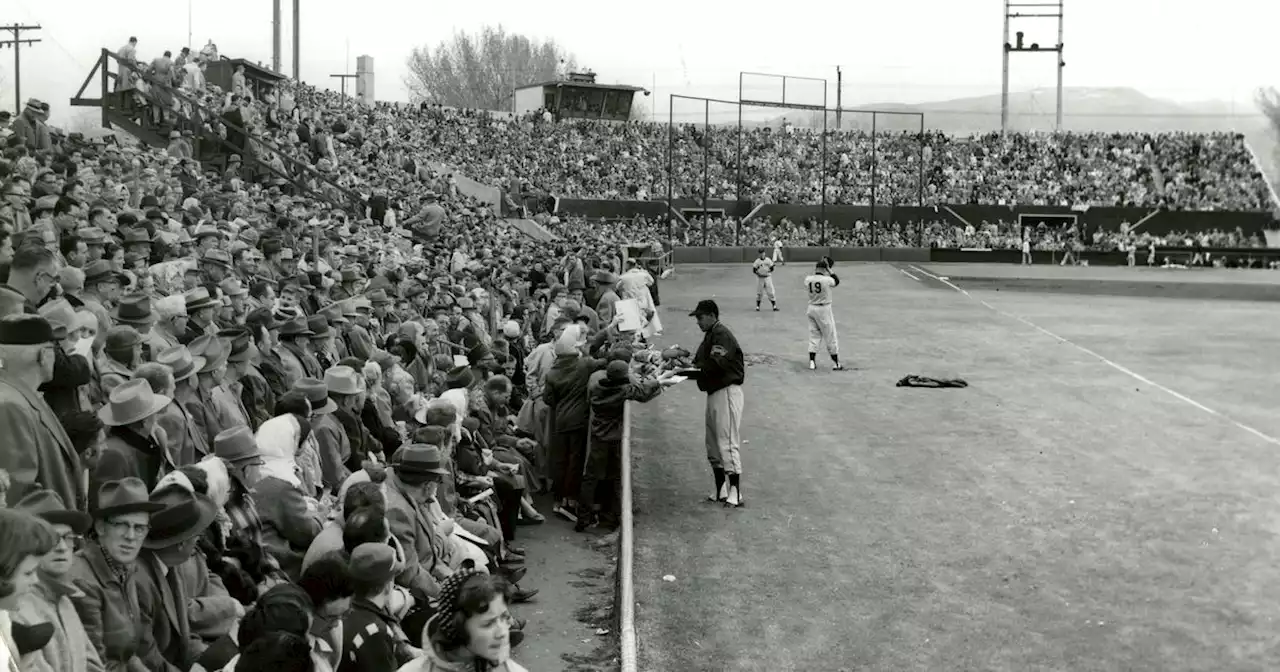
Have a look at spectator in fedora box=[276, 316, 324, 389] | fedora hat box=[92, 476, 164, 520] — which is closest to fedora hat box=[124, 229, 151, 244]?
spectator in fedora box=[276, 316, 324, 389]

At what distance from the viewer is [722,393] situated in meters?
13.7

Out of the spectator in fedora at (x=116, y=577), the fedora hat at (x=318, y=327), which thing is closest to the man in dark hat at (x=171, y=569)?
the spectator in fedora at (x=116, y=577)

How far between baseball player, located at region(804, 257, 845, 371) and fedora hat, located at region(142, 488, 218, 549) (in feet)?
57.8

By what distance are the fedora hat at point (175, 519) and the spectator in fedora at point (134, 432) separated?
38.2 inches

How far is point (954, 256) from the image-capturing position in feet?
206

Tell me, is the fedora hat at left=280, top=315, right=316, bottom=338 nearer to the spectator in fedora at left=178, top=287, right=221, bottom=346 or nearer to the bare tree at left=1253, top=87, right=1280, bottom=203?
the spectator in fedora at left=178, top=287, right=221, bottom=346

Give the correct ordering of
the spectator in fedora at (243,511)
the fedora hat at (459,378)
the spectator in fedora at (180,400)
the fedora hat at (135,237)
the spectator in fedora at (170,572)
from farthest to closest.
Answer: the fedora hat at (135,237), the fedora hat at (459,378), the spectator in fedora at (180,400), the spectator in fedora at (243,511), the spectator in fedora at (170,572)

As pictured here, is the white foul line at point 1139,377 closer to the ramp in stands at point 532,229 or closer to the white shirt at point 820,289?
the white shirt at point 820,289

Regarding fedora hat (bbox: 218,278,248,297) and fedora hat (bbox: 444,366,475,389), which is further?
fedora hat (bbox: 444,366,475,389)

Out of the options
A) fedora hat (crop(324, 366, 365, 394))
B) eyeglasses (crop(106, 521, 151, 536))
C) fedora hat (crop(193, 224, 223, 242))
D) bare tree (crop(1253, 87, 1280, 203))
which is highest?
bare tree (crop(1253, 87, 1280, 203))

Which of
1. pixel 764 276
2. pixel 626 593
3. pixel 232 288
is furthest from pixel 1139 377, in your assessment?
pixel 232 288

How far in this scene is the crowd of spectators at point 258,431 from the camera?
17.8 ft

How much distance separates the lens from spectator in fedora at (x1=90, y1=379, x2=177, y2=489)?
7.00 m

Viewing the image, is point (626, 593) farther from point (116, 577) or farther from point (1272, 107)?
point (1272, 107)
